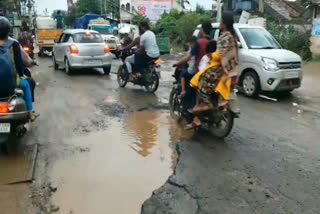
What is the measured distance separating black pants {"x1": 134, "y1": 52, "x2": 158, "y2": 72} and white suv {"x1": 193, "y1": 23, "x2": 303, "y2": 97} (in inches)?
58.5

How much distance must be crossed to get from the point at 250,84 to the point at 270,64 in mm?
761

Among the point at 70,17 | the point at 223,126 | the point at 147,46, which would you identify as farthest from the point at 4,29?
the point at 70,17

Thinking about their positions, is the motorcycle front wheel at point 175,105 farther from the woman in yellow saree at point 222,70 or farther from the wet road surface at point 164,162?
the woman in yellow saree at point 222,70

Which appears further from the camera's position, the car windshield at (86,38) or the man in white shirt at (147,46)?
the car windshield at (86,38)

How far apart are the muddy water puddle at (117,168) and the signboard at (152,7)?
41.7 metres

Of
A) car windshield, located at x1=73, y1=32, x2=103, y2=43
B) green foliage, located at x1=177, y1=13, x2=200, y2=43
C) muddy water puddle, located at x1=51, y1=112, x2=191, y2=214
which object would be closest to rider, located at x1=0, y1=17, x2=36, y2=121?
muddy water puddle, located at x1=51, y1=112, x2=191, y2=214

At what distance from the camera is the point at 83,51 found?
1395cm

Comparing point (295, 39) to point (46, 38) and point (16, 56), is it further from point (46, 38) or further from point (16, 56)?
point (16, 56)

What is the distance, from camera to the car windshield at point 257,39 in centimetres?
1036

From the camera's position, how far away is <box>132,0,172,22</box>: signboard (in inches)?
1858

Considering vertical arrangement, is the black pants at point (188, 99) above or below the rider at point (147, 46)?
below

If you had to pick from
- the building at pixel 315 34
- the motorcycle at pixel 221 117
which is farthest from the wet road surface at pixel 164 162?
the building at pixel 315 34

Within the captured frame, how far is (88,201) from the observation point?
418 cm

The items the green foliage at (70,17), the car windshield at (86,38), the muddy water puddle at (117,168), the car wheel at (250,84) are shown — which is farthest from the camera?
the green foliage at (70,17)
